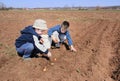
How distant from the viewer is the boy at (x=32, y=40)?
6.17m

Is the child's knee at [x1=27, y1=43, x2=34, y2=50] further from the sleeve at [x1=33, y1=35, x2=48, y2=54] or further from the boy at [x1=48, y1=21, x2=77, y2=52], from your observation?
the boy at [x1=48, y1=21, x2=77, y2=52]

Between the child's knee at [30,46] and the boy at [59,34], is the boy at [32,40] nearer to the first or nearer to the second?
the child's knee at [30,46]

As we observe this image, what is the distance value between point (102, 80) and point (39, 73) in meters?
1.46

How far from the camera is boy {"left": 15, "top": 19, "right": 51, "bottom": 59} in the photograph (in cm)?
617

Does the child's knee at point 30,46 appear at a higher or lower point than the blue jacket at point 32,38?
lower

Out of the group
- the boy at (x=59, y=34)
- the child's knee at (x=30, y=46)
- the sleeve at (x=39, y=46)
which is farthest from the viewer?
the boy at (x=59, y=34)

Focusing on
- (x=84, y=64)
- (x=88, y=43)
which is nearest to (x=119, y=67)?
(x=84, y=64)

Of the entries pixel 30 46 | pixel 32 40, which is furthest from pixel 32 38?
pixel 30 46

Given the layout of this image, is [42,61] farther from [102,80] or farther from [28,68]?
[102,80]

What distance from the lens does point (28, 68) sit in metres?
5.98

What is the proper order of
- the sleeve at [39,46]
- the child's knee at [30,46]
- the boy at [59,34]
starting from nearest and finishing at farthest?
the sleeve at [39,46] → the child's knee at [30,46] → the boy at [59,34]

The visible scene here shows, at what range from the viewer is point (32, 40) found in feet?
20.7

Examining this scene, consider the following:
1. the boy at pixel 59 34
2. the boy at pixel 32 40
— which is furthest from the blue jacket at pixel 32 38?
the boy at pixel 59 34

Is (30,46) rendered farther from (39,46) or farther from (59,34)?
(59,34)
